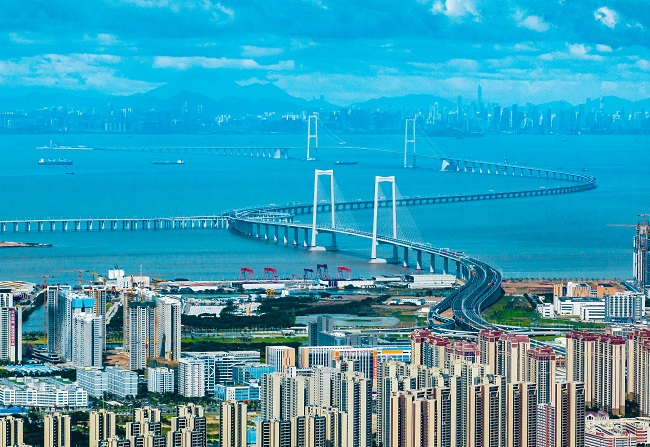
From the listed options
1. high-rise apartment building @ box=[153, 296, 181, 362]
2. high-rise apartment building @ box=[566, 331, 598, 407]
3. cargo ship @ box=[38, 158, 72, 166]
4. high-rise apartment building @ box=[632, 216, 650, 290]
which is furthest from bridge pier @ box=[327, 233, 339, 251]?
cargo ship @ box=[38, 158, 72, 166]

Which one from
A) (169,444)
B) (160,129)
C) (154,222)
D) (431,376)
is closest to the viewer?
(169,444)

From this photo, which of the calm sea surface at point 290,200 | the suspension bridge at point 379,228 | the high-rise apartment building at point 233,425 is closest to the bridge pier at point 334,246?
the suspension bridge at point 379,228

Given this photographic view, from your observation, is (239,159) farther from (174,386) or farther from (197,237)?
(174,386)

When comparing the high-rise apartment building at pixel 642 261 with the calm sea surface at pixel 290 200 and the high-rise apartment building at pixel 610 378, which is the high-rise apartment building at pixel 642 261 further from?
the high-rise apartment building at pixel 610 378

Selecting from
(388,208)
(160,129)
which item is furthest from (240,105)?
(388,208)

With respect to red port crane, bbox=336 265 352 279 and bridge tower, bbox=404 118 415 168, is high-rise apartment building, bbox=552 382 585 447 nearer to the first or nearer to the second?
red port crane, bbox=336 265 352 279

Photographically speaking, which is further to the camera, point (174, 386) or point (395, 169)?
point (395, 169)

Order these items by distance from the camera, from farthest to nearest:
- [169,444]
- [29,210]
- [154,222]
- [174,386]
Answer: [29,210] < [154,222] < [174,386] < [169,444]
